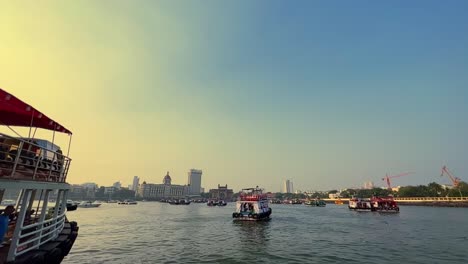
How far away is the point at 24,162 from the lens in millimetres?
12148

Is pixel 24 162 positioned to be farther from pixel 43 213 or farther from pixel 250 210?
pixel 250 210

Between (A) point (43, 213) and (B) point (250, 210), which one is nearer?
(A) point (43, 213)

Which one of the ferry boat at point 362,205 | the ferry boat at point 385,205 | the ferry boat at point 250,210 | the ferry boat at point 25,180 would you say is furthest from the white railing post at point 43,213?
the ferry boat at point 362,205

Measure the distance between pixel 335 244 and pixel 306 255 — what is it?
782cm

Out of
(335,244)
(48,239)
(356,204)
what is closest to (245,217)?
(335,244)

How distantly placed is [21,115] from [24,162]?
11.3 ft

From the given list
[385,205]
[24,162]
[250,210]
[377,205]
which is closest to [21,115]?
[24,162]

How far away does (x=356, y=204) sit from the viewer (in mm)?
106938

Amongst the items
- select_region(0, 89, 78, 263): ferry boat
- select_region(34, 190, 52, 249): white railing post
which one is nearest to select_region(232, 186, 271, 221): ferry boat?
select_region(0, 89, 78, 263): ferry boat

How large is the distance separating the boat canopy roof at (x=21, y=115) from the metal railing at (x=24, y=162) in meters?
1.26

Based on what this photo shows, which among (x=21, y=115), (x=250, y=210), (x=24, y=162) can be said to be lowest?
(x=250, y=210)

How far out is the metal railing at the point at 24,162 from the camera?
9.99 meters

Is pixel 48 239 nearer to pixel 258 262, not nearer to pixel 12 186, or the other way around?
pixel 12 186

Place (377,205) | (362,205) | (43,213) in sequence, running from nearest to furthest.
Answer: (43,213) < (377,205) < (362,205)
